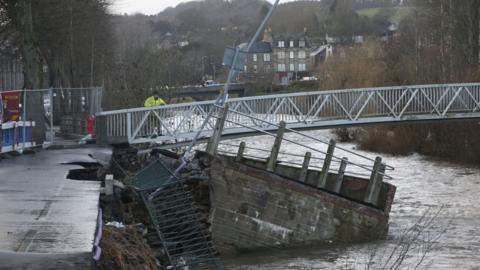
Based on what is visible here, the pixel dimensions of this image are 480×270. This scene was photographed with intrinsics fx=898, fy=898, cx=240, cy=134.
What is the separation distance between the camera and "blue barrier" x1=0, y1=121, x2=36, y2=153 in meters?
21.4

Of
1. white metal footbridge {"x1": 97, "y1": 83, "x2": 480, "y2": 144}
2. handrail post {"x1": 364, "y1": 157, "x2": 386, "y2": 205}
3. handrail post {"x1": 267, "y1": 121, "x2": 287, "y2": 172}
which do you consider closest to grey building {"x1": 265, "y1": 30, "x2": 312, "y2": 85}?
white metal footbridge {"x1": 97, "y1": 83, "x2": 480, "y2": 144}

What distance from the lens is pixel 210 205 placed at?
21156 mm

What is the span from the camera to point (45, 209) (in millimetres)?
12055

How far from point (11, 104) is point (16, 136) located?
1712 millimetres

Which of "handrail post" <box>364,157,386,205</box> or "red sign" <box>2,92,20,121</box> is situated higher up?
"red sign" <box>2,92,20,121</box>

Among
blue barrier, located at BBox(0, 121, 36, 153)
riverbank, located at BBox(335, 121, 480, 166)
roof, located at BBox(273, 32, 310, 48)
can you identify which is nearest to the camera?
blue barrier, located at BBox(0, 121, 36, 153)

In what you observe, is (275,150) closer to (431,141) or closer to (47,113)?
Result: (47,113)

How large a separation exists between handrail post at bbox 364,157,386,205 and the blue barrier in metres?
8.85

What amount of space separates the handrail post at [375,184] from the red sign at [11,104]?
368 inches

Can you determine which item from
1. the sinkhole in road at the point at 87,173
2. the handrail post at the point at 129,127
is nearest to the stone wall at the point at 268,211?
the sinkhole in road at the point at 87,173

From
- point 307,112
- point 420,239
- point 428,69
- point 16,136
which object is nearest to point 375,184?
point 420,239

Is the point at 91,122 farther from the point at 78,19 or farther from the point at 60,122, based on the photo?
the point at 78,19

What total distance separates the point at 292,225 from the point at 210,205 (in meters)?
1.99

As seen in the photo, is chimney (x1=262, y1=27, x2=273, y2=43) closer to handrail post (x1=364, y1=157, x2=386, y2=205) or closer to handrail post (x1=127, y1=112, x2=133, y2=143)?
handrail post (x1=127, y1=112, x2=133, y2=143)
